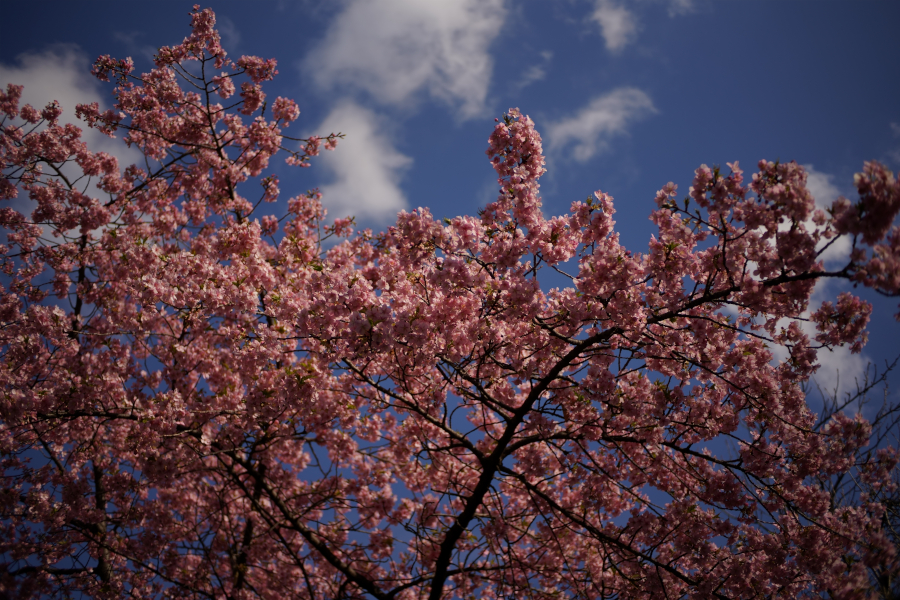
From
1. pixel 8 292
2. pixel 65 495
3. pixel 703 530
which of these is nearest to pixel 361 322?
pixel 703 530

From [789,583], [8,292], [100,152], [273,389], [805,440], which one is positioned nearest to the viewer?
[805,440]

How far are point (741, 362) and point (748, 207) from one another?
222 cm

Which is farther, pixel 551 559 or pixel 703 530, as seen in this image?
pixel 551 559

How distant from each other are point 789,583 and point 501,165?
6.54m

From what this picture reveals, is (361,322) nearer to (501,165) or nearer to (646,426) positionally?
(501,165)

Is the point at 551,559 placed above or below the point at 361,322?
below

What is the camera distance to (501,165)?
6148mm

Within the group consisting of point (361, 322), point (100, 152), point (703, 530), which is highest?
point (100, 152)

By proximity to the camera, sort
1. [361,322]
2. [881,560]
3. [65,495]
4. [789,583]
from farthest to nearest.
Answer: [65,495], [789,583], [361,322], [881,560]

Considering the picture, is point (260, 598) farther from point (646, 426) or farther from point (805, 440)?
point (805, 440)

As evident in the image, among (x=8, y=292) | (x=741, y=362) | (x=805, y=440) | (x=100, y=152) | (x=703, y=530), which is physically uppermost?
(x=100, y=152)

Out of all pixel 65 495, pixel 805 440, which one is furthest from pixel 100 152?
pixel 805 440

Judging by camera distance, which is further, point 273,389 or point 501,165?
point 273,389

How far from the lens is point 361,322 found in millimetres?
5188
